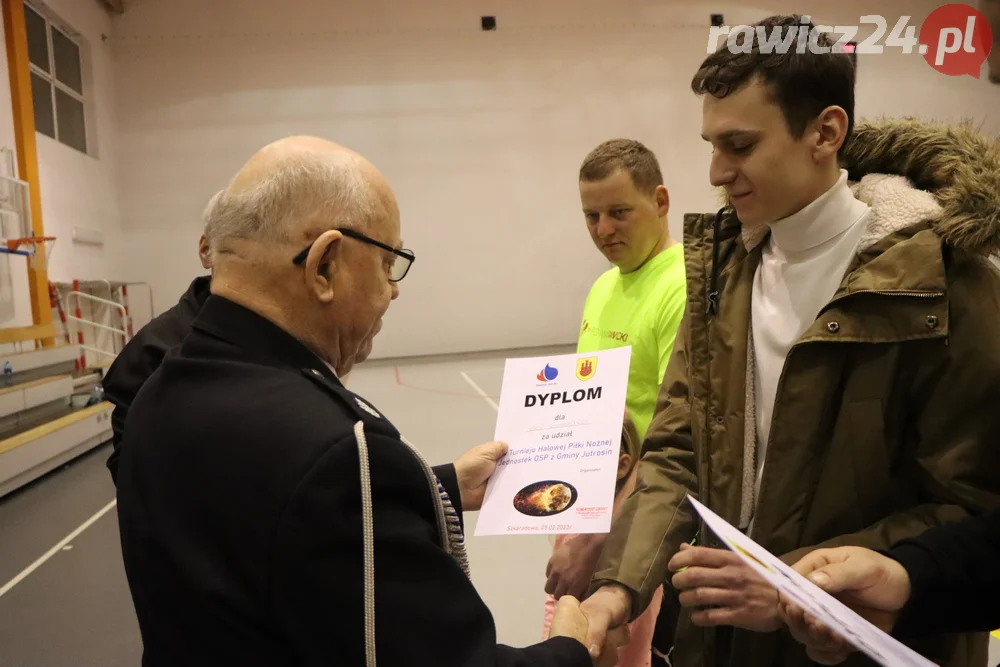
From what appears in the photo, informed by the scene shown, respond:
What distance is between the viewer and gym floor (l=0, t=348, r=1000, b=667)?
9.80 ft

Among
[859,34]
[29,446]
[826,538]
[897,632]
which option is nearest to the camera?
[897,632]

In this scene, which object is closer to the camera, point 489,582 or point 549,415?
point 549,415

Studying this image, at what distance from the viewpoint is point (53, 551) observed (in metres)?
3.98

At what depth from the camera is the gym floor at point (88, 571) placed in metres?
2.99

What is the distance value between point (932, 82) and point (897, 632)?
45.0 feet

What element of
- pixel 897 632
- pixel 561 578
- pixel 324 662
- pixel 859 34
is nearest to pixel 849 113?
pixel 897 632

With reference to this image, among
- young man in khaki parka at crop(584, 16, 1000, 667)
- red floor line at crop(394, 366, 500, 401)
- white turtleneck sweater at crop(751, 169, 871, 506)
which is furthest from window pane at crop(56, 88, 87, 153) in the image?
white turtleneck sweater at crop(751, 169, 871, 506)

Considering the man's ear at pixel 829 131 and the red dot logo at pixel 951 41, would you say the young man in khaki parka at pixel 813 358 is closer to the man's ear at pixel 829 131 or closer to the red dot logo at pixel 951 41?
the man's ear at pixel 829 131

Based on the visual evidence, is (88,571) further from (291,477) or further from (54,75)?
(54,75)

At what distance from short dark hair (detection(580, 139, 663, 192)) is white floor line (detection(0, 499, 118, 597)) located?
3575 millimetres

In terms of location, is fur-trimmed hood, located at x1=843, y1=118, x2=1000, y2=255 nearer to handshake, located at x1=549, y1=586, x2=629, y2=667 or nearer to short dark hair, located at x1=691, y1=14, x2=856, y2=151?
short dark hair, located at x1=691, y1=14, x2=856, y2=151

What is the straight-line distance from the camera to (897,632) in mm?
1051

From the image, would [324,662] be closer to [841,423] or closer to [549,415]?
[549,415]

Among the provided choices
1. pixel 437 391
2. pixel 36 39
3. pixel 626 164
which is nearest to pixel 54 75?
pixel 36 39
